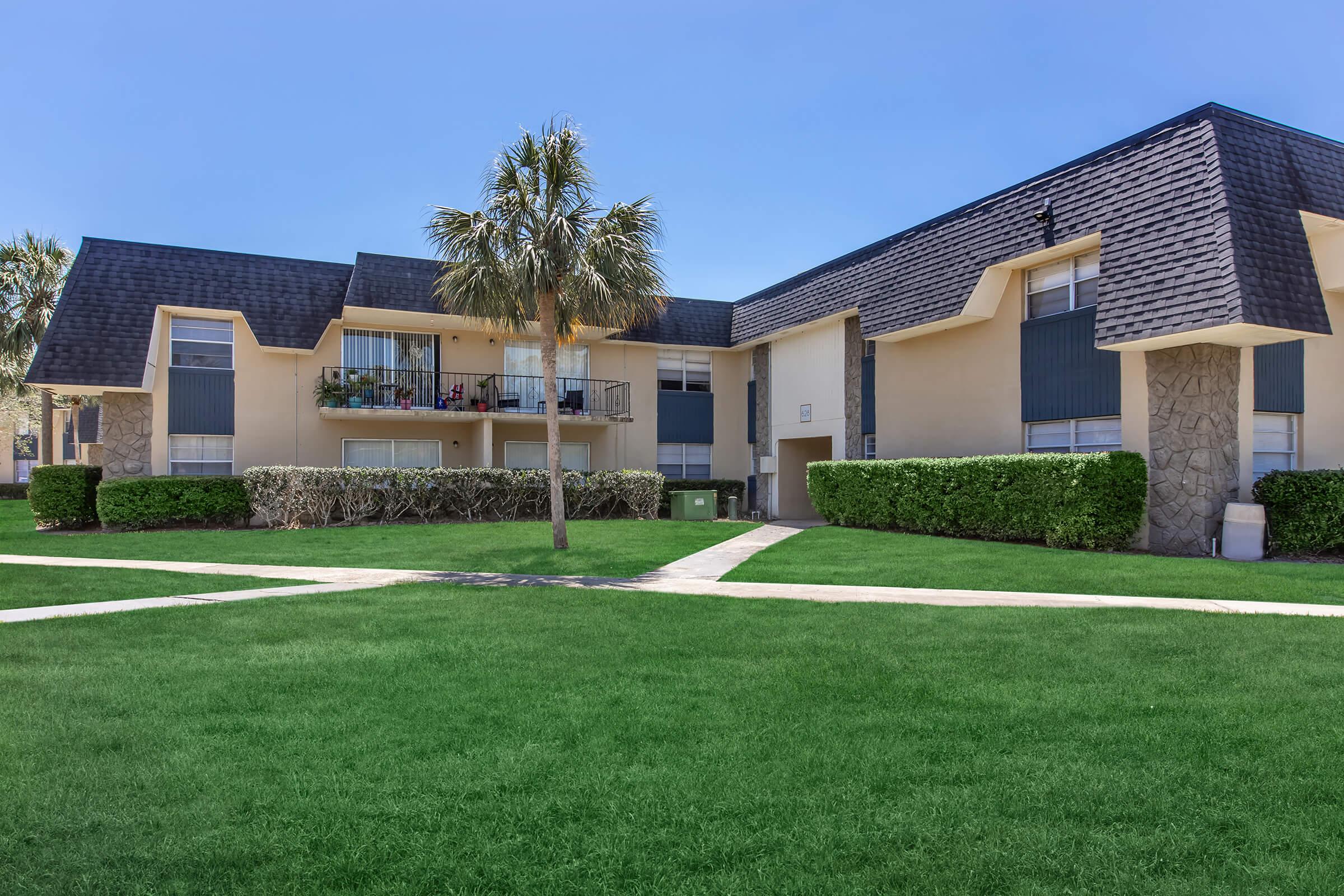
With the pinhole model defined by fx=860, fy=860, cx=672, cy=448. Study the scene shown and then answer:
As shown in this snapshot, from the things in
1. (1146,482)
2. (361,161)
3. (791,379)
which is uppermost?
(361,161)

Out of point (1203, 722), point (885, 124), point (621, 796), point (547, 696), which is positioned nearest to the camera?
point (621, 796)

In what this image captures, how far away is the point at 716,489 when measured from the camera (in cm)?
2733

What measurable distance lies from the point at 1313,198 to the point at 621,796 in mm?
16676

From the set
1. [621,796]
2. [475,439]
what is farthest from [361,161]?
[621,796]

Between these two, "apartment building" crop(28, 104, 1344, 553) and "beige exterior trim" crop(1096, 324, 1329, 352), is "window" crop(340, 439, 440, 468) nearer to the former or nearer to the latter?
"apartment building" crop(28, 104, 1344, 553)

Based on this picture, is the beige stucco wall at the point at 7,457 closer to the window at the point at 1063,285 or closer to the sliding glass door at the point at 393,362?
the sliding glass door at the point at 393,362

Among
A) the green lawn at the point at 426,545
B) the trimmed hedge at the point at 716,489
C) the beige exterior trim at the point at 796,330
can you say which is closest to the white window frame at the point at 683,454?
the trimmed hedge at the point at 716,489

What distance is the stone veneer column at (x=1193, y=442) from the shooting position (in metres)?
14.1

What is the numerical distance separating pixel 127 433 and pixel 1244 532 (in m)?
24.6

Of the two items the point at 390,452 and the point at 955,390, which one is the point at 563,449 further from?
the point at 955,390

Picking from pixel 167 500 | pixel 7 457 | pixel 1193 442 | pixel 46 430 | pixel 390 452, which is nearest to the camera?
pixel 1193 442

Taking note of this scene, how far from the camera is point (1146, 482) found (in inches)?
577

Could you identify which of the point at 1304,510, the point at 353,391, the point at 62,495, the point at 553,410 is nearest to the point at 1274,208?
the point at 1304,510

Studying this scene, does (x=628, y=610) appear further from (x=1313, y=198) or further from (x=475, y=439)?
(x=475, y=439)
